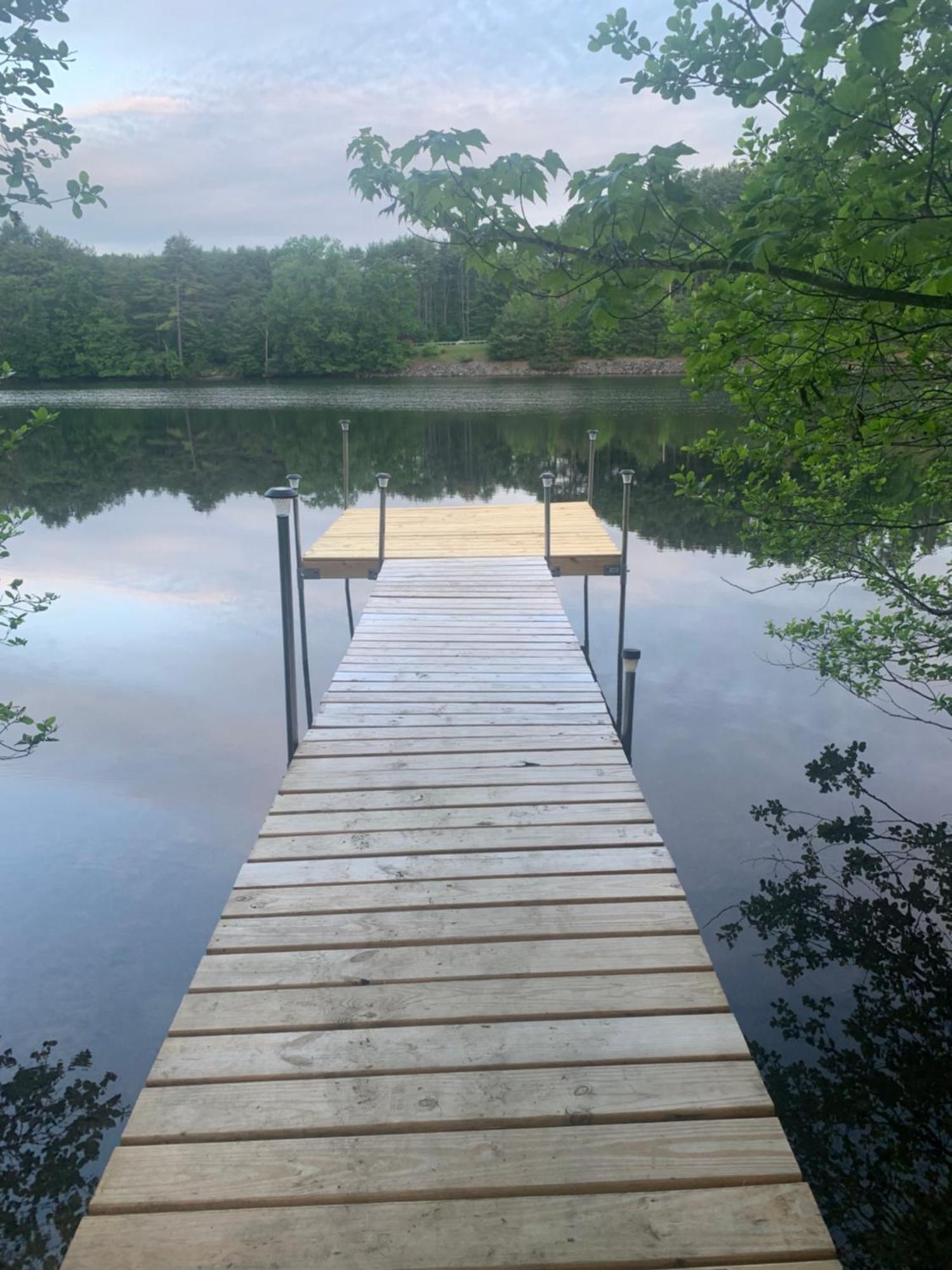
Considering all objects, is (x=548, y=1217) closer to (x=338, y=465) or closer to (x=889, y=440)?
(x=889, y=440)

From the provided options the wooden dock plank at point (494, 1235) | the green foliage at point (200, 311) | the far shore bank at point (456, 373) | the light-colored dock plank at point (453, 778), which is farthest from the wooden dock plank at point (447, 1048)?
the green foliage at point (200, 311)

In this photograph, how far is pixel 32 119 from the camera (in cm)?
264

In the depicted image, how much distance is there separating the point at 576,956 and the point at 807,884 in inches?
106

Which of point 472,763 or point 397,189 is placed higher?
point 397,189

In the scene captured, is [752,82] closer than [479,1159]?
No

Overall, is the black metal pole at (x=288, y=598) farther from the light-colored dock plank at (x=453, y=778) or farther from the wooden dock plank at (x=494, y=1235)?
the wooden dock plank at (x=494, y=1235)

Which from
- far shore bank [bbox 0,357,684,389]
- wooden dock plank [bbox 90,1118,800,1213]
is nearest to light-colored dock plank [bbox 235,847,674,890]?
wooden dock plank [bbox 90,1118,800,1213]

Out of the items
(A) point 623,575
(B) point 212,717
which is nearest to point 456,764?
(B) point 212,717

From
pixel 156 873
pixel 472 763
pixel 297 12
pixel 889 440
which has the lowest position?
pixel 156 873

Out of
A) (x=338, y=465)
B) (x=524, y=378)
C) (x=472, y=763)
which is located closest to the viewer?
(x=472, y=763)

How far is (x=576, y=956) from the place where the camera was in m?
2.33

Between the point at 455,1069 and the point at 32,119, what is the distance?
3041mm

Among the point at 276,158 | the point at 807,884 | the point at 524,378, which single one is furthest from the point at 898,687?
the point at 276,158

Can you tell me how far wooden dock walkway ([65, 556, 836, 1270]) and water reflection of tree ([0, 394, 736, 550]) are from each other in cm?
1120
